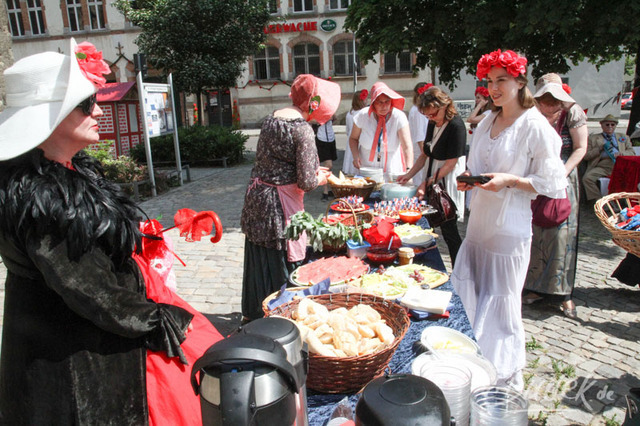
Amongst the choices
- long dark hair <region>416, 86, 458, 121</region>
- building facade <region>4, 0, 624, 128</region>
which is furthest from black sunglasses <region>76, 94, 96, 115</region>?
building facade <region>4, 0, 624, 128</region>

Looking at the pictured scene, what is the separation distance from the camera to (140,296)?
5.10ft

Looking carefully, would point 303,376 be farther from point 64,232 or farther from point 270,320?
point 64,232

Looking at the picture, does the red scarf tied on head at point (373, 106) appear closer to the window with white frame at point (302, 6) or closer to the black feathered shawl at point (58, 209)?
the black feathered shawl at point (58, 209)

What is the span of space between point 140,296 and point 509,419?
4.01 ft

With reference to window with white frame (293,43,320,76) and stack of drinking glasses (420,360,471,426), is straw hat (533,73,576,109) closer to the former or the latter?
stack of drinking glasses (420,360,471,426)

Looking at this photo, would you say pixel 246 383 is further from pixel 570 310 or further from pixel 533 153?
pixel 570 310

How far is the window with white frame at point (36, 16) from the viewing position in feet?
90.2

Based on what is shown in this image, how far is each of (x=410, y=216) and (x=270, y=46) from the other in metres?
26.6

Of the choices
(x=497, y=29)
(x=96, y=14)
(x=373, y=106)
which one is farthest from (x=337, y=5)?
(x=373, y=106)

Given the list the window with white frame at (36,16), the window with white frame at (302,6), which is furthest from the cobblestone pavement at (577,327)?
the window with white frame at (36,16)

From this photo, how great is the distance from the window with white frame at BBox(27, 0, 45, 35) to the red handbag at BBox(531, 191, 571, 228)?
3249cm

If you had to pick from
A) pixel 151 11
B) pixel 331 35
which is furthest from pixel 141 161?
pixel 331 35

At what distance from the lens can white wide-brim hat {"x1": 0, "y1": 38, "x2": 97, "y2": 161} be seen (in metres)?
1.43

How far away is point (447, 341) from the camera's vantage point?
1888 mm
